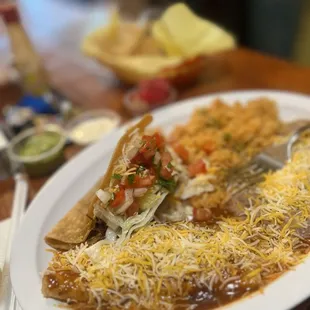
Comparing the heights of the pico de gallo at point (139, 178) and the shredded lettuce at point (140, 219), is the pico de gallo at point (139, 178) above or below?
above

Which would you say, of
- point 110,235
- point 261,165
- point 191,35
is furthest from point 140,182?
point 191,35

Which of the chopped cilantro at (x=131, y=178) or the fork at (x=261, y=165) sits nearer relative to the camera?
the chopped cilantro at (x=131, y=178)

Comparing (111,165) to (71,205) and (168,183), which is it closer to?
(168,183)

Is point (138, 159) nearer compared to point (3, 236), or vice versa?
point (138, 159)

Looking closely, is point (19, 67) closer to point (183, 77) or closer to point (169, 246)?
point (183, 77)

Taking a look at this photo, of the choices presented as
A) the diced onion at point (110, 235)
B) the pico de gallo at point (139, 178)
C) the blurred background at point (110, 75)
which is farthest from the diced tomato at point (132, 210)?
the blurred background at point (110, 75)

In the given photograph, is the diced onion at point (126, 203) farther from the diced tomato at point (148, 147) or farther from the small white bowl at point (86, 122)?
the small white bowl at point (86, 122)

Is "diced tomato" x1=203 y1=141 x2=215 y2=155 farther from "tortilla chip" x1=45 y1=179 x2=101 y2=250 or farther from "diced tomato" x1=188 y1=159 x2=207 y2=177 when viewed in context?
"tortilla chip" x1=45 y1=179 x2=101 y2=250
